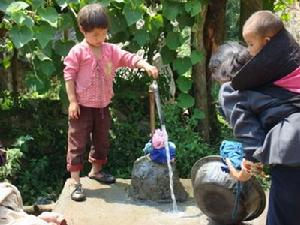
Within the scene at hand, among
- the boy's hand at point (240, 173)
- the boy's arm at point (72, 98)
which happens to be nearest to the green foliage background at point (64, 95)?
the boy's arm at point (72, 98)

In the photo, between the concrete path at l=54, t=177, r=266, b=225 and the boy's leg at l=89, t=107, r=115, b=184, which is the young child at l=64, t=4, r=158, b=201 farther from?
the concrete path at l=54, t=177, r=266, b=225

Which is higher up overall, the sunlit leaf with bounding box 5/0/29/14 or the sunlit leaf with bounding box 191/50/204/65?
the sunlit leaf with bounding box 5/0/29/14

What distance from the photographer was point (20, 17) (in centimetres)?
460

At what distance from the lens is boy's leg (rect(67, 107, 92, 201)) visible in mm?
4301

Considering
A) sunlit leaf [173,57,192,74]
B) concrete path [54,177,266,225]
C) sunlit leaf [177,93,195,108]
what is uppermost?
sunlit leaf [173,57,192,74]

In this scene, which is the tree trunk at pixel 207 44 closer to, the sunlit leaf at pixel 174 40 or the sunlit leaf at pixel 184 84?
the sunlit leaf at pixel 184 84

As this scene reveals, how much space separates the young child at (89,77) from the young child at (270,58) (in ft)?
4.69

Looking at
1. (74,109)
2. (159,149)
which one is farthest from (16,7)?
(159,149)

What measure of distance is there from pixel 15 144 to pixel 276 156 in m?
3.10

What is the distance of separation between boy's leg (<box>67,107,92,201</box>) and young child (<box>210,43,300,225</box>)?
1.65 meters

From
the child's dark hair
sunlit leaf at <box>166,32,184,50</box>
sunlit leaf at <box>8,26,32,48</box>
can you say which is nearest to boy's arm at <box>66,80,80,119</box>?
sunlit leaf at <box>8,26,32,48</box>

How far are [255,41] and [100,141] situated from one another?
1998 millimetres

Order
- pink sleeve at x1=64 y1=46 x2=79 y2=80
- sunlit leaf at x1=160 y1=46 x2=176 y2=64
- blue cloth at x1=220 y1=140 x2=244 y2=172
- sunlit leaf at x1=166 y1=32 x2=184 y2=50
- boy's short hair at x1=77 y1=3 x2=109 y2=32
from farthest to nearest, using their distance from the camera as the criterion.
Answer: sunlit leaf at x1=160 y1=46 x2=176 y2=64
sunlit leaf at x1=166 y1=32 x2=184 y2=50
pink sleeve at x1=64 y1=46 x2=79 y2=80
boy's short hair at x1=77 y1=3 x2=109 y2=32
blue cloth at x1=220 y1=140 x2=244 y2=172

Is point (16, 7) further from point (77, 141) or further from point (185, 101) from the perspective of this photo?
point (185, 101)
